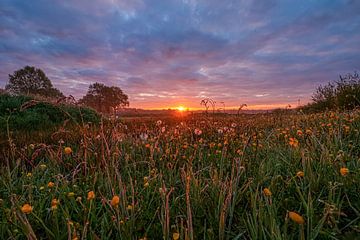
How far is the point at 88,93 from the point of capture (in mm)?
62656

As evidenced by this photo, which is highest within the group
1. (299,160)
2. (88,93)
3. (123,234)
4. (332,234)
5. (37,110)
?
(88,93)

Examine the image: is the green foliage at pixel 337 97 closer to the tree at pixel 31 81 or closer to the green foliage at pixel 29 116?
the green foliage at pixel 29 116

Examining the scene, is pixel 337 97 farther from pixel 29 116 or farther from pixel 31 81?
pixel 31 81

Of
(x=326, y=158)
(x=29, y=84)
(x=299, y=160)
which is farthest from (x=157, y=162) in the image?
(x=29, y=84)

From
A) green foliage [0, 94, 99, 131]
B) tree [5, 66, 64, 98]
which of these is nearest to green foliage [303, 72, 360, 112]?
green foliage [0, 94, 99, 131]

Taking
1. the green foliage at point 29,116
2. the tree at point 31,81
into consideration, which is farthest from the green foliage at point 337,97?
the tree at point 31,81

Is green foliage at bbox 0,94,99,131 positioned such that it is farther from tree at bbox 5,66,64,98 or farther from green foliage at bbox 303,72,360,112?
tree at bbox 5,66,64,98

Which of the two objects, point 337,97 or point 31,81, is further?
point 31,81

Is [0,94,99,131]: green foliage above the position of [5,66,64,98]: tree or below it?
below

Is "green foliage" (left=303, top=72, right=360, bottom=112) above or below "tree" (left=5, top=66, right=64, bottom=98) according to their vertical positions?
below

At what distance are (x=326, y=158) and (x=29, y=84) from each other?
5749 centimetres

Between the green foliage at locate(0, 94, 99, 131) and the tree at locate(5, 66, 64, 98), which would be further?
the tree at locate(5, 66, 64, 98)

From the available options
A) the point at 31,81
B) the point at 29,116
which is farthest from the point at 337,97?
the point at 31,81

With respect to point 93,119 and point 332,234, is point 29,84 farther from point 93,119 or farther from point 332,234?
point 332,234
